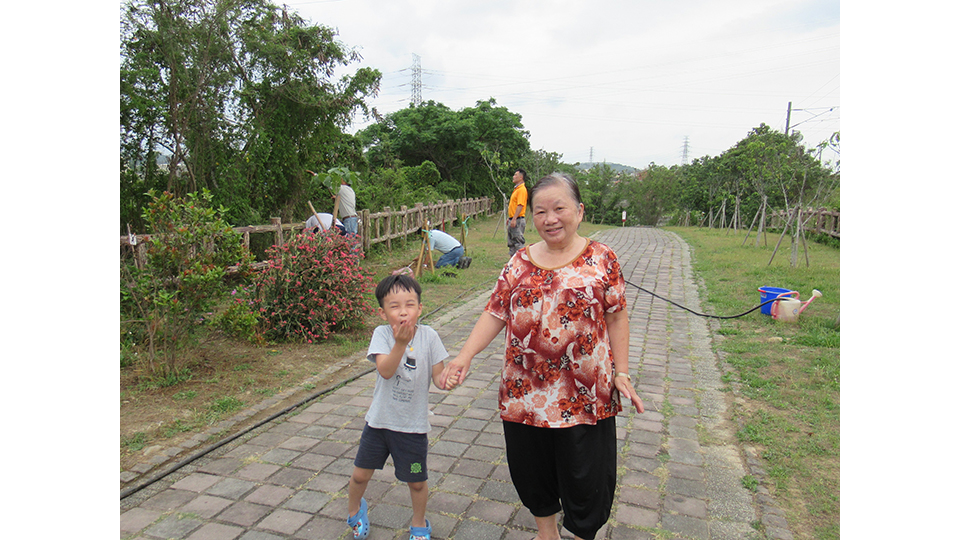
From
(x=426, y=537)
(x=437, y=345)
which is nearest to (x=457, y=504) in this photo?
(x=426, y=537)

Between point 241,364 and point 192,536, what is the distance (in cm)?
260

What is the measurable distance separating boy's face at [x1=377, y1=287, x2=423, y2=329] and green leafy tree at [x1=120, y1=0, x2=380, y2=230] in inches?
256

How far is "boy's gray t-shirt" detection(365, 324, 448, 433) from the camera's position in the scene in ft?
A: 8.15

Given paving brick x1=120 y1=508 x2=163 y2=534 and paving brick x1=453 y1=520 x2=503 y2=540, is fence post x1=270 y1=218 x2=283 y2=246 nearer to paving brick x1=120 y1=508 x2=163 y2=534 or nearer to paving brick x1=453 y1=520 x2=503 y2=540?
paving brick x1=120 y1=508 x2=163 y2=534

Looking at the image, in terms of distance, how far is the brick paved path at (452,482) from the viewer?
107 inches

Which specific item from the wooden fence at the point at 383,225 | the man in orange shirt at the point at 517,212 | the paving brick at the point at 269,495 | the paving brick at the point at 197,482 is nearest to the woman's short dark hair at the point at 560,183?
the paving brick at the point at 269,495

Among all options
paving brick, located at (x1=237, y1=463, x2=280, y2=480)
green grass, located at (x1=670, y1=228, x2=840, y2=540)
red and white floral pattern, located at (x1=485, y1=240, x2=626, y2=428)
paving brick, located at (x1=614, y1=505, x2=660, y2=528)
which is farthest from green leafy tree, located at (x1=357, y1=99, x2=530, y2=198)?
red and white floral pattern, located at (x1=485, y1=240, x2=626, y2=428)

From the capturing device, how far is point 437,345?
8.38 feet

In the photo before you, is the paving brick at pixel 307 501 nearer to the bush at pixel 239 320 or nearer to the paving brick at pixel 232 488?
the paving brick at pixel 232 488

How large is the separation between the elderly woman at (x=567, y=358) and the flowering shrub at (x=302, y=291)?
381cm

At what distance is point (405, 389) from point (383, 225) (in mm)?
11458

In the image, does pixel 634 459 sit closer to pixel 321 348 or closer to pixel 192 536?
pixel 192 536

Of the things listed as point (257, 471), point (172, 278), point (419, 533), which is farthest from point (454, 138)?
point (419, 533)

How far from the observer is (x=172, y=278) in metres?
4.59
